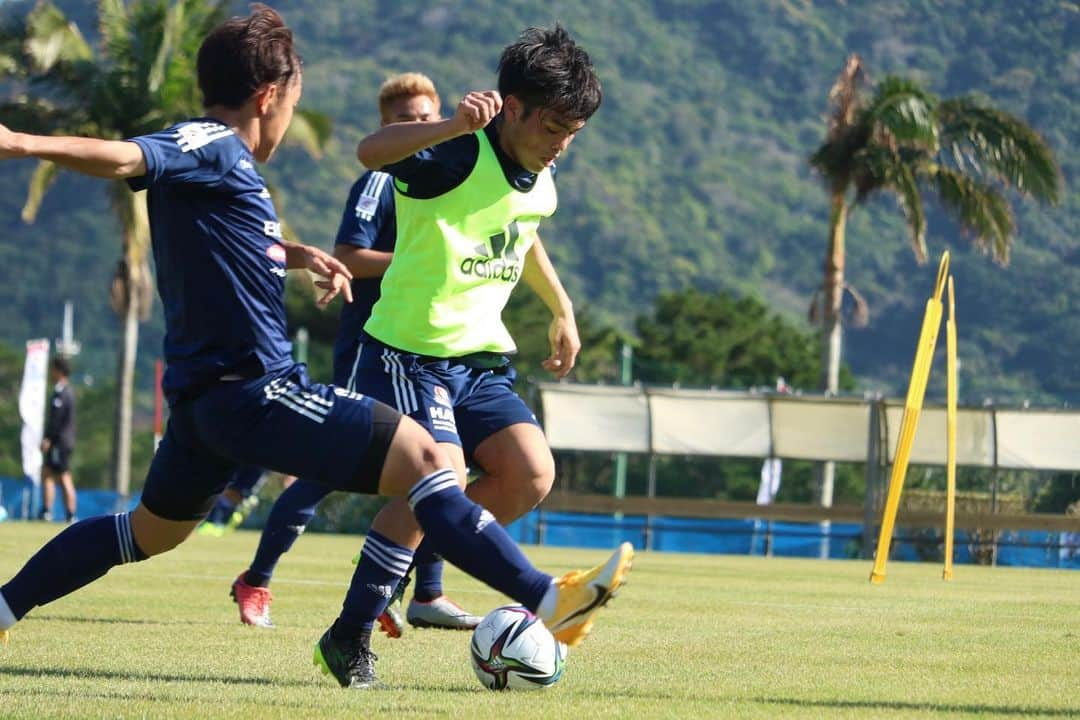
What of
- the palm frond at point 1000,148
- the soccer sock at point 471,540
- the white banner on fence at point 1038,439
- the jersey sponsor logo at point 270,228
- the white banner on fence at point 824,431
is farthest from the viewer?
the palm frond at point 1000,148

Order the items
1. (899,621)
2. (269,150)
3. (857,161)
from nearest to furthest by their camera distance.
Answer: (269,150), (899,621), (857,161)

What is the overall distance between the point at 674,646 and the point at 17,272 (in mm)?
123700

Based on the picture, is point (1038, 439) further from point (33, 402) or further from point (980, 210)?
point (33, 402)

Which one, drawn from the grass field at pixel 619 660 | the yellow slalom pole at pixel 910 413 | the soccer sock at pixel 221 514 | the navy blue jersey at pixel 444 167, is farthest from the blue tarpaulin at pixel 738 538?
the navy blue jersey at pixel 444 167

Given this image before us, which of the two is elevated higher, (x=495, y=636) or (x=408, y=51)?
(x=408, y=51)

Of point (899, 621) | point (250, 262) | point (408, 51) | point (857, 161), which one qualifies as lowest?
point (899, 621)

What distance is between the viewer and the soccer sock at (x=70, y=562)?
5.54 meters

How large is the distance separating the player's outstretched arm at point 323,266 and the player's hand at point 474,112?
55 centimetres

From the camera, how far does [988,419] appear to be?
22906 mm

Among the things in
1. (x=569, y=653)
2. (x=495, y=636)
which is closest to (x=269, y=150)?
(x=495, y=636)

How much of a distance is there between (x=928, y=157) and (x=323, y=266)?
2575 cm

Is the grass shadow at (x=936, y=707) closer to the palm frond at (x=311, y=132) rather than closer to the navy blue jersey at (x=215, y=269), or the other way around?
the navy blue jersey at (x=215, y=269)

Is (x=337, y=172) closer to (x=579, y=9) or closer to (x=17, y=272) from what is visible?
(x=17, y=272)

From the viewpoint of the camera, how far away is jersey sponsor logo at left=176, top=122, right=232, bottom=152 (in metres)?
4.89
